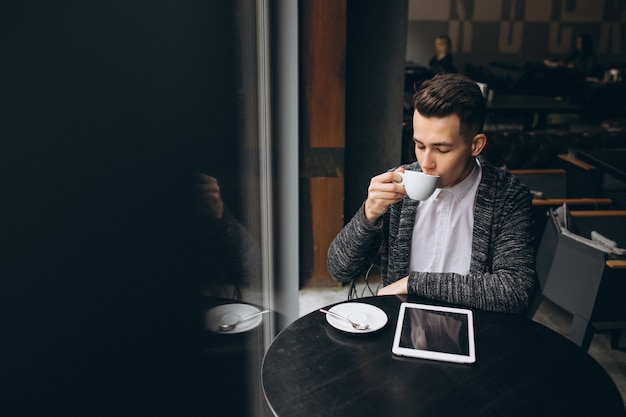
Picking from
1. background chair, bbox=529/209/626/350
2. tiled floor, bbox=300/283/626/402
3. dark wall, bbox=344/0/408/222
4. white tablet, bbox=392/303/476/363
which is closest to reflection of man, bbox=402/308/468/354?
white tablet, bbox=392/303/476/363

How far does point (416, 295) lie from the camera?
4.64 feet

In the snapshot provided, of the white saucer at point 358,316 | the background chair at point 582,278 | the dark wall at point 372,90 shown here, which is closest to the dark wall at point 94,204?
the white saucer at point 358,316

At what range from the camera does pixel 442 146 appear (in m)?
1.53

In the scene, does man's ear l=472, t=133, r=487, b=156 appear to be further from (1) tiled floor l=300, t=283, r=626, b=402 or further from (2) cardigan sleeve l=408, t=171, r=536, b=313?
(1) tiled floor l=300, t=283, r=626, b=402

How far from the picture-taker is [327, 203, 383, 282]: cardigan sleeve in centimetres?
155

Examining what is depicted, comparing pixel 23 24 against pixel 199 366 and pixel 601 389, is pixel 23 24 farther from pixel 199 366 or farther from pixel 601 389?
pixel 601 389

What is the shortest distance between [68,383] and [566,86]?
7.92 metres

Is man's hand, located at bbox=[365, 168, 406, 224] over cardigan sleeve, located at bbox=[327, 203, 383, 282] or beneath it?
over

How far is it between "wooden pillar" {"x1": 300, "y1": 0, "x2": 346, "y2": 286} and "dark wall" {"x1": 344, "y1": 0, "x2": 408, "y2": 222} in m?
0.14

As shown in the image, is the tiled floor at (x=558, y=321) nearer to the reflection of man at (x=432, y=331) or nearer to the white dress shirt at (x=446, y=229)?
the white dress shirt at (x=446, y=229)

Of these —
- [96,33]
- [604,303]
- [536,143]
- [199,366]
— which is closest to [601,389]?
[199,366]

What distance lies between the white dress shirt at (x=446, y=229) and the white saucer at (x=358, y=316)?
425 mm

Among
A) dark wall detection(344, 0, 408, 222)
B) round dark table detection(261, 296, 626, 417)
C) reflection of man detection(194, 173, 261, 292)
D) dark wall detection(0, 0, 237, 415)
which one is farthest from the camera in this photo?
dark wall detection(344, 0, 408, 222)

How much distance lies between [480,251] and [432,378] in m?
0.65
